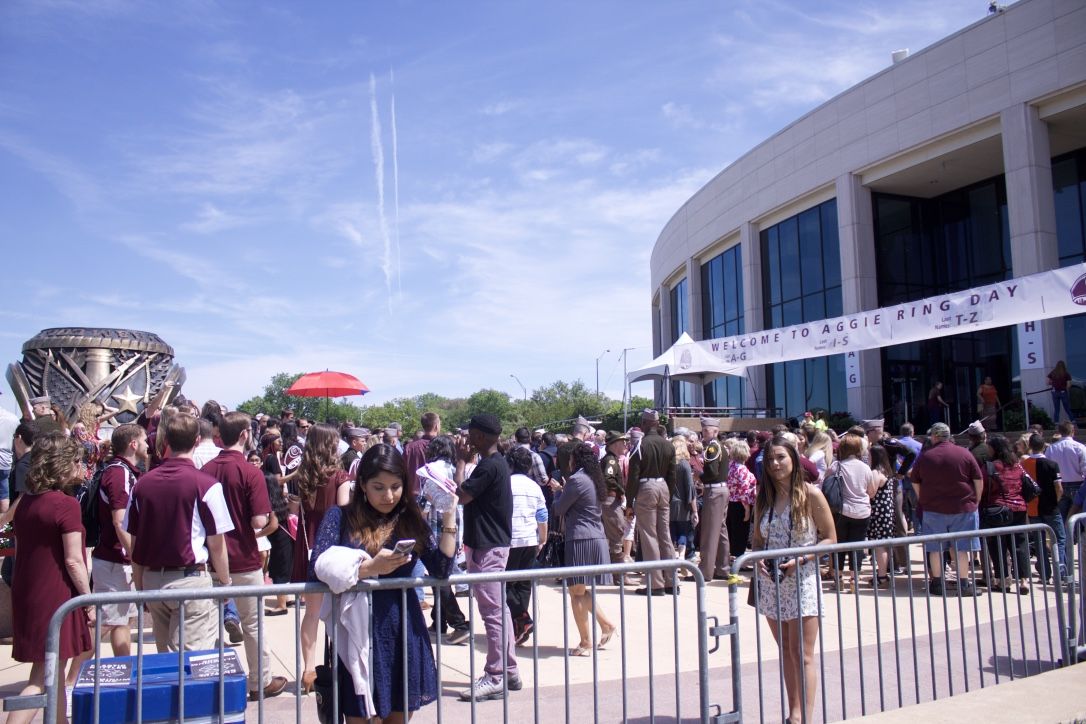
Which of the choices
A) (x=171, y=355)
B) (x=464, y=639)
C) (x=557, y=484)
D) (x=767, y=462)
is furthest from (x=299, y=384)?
(x=767, y=462)

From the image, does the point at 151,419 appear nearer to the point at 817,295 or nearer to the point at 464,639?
the point at 464,639

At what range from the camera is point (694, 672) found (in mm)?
6379

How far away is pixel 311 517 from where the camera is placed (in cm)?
646

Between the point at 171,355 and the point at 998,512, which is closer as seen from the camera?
the point at 998,512

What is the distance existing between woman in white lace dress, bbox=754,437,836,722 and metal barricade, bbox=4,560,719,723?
57 centimetres

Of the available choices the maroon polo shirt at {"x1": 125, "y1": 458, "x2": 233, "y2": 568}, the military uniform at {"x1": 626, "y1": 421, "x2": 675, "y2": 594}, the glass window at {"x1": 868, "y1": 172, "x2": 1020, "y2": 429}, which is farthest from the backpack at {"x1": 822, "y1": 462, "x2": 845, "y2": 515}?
the glass window at {"x1": 868, "y1": 172, "x2": 1020, "y2": 429}

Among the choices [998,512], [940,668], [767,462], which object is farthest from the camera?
[998,512]

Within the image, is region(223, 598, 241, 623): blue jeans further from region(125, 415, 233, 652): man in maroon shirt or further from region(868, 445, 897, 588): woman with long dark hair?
region(868, 445, 897, 588): woman with long dark hair

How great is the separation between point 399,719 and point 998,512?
332 inches

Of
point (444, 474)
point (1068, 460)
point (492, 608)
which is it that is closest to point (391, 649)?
point (492, 608)

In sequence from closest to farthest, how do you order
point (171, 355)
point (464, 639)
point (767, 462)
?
point (767, 462), point (464, 639), point (171, 355)

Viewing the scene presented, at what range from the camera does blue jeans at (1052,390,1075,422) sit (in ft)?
56.8

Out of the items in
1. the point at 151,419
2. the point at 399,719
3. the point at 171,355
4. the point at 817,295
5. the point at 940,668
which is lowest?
the point at 940,668

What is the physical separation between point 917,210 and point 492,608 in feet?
83.0
